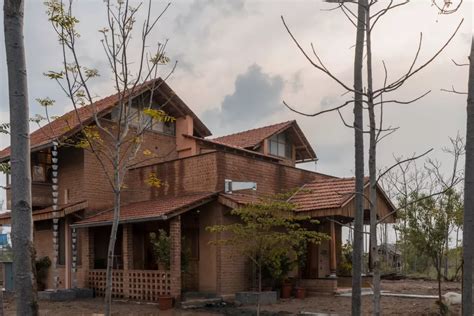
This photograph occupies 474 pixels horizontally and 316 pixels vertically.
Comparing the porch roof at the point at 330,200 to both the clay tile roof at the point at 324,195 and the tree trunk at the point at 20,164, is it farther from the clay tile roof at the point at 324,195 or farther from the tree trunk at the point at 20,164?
the tree trunk at the point at 20,164

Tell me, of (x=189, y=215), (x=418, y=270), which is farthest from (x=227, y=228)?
(x=418, y=270)

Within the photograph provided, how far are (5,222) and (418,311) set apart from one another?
16689 millimetres

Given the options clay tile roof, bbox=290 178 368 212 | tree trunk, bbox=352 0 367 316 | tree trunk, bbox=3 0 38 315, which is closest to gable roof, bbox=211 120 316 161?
clay tile roof, bbox=290 178 368 212

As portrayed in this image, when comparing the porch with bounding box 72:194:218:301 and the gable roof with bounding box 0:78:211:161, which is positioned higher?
the gable roof with bounding box 0:78:211:161

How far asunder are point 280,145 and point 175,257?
1058cm

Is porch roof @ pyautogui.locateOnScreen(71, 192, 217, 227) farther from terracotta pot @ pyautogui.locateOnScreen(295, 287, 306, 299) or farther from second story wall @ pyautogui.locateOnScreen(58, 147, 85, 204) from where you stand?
terracotta pot @ pyautogui.locateOnScreen(295, 287, 306, 299)

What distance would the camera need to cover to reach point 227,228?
46.8ft

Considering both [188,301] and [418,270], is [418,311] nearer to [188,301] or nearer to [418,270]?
[188,301]

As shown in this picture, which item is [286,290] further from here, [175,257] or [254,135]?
[254,135]

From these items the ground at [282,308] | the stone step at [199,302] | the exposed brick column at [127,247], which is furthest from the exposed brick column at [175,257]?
the exposed brick column at [127,247]

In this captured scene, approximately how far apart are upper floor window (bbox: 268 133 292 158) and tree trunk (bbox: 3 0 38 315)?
21375 mm

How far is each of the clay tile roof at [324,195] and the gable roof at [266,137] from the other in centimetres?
406

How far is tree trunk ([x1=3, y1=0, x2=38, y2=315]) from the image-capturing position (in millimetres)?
3633

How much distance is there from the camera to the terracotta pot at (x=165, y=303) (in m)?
15.7
